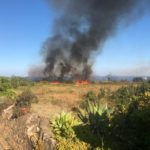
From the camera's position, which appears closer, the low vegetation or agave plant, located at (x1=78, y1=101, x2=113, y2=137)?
the low vegetation

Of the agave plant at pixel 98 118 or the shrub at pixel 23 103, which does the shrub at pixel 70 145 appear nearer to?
the agave plant at pixel 98 118

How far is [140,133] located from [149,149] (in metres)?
0.71

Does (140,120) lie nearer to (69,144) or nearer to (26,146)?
(69,144)

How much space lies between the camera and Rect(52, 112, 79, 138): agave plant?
1123 cm

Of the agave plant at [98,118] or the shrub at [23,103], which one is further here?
the shrub at [23,103]

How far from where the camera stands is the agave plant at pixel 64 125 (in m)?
11.2

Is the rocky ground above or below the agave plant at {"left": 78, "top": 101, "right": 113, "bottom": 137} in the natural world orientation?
below

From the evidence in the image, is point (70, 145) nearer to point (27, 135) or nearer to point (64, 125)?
point (64, 125)

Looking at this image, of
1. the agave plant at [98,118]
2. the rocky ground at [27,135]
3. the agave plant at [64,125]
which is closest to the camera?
the rocky ground at [27,135]

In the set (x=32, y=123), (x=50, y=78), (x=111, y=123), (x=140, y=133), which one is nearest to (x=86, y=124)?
(x=111, y=123)

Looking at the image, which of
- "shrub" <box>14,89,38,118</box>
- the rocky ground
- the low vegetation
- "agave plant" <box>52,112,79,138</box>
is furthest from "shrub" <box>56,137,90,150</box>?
"shrub" <box>14,89,38,118</box>

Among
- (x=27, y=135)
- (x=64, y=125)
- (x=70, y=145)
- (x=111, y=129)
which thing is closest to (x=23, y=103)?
(x=27, y=135)

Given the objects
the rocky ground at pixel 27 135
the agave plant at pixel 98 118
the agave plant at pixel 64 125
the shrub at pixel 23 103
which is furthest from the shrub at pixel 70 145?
the shrub at pixel 23 103

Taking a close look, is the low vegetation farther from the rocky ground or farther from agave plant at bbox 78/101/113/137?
the rocky ground
